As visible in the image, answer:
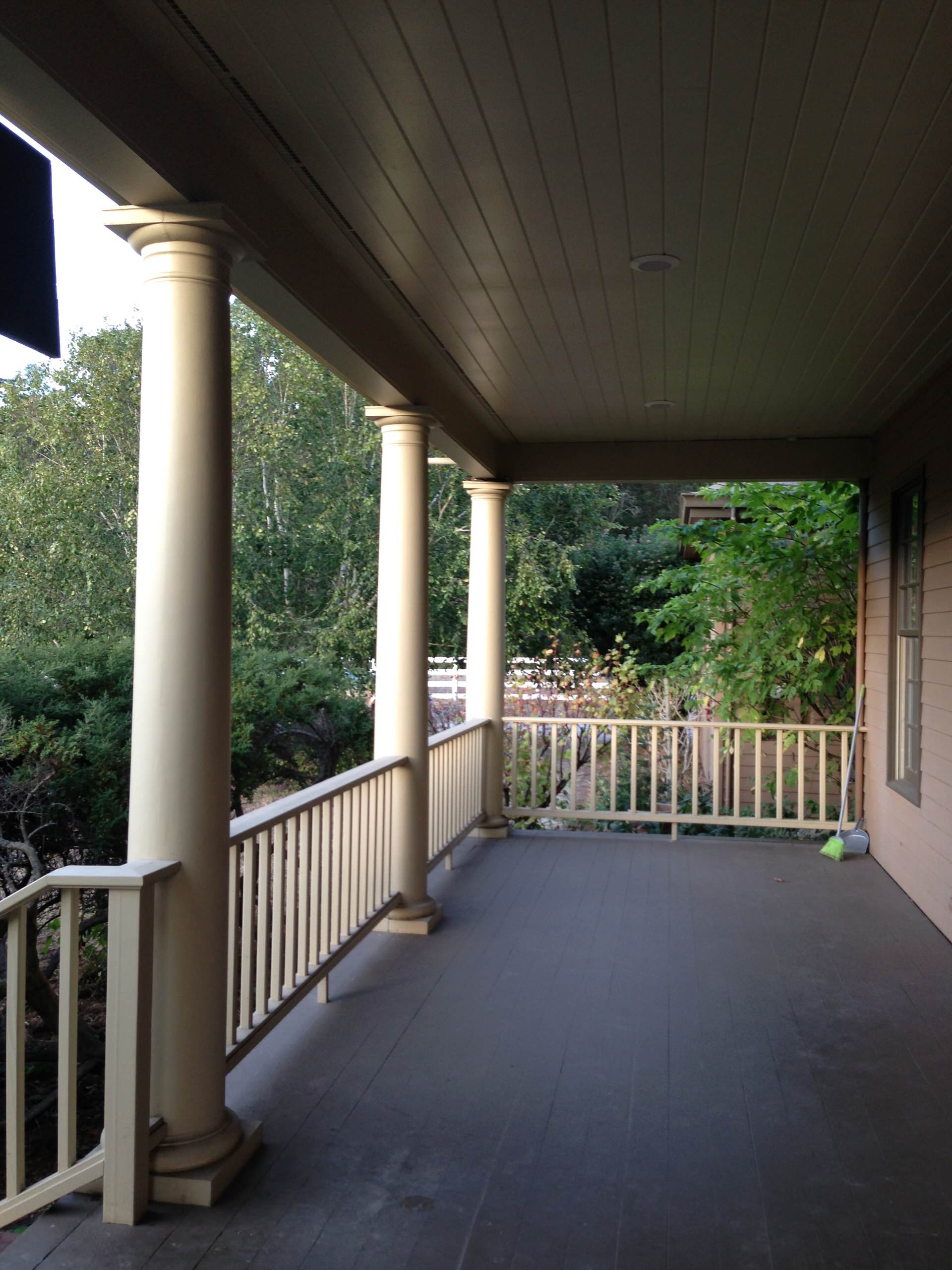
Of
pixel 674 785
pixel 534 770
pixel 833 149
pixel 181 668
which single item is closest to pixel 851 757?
pixel 674 785

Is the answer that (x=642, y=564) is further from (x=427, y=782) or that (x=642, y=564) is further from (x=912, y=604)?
(x=427, y=782)

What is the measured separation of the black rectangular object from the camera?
2.07m

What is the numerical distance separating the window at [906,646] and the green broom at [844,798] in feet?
1.40

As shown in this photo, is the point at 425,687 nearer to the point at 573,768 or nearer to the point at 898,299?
the point at 573,768

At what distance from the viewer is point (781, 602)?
7504mm

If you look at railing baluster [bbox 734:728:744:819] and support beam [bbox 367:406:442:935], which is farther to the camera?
railing baluster [bbox 734:728:744:819]

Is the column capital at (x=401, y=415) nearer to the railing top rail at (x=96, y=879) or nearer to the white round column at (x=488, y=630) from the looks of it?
the white round column at (x=488, y=630)

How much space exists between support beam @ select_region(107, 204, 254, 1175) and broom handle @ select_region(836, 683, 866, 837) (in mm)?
4986

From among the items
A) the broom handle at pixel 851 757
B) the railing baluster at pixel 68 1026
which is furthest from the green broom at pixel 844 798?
the railing baluster at pixel 68 1026

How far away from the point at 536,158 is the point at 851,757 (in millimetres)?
5018

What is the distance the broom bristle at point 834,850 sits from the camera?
21.5 ft

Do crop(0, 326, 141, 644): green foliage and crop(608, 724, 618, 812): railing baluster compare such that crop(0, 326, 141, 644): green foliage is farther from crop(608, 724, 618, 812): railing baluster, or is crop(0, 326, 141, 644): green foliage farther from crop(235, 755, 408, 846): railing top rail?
crop(235, 755, 408, 846): railing top rail

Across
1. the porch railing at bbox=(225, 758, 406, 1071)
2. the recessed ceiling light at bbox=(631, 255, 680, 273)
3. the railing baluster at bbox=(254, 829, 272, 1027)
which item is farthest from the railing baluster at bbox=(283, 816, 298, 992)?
the recessed ceiling light at bbox=(631, 255, 680, 273)

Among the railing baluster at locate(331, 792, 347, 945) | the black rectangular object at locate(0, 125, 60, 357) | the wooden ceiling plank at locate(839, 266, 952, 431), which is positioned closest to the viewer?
the black rectangular object at locate(0, 125, 60, 357)
